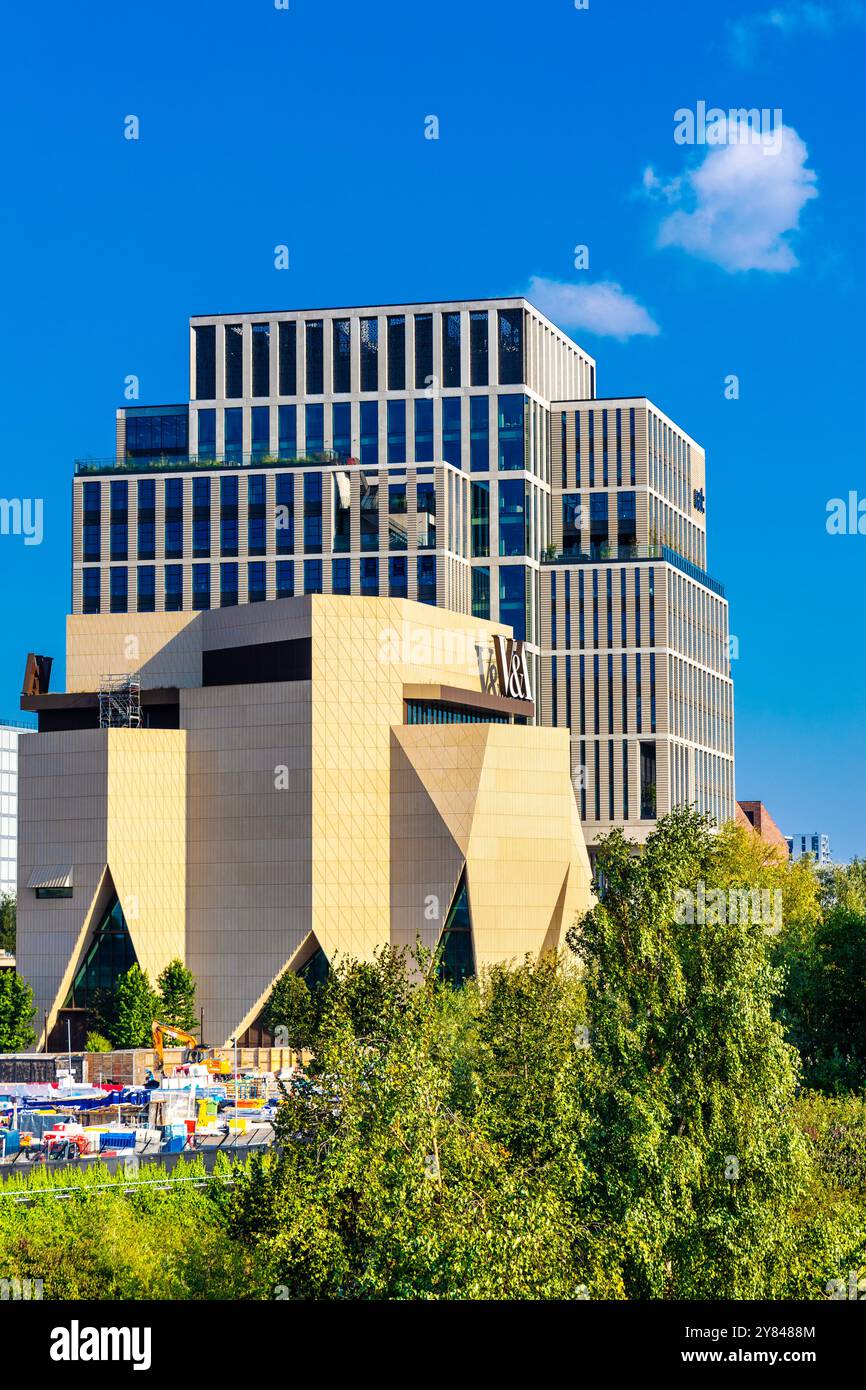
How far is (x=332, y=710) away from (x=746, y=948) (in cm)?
7003

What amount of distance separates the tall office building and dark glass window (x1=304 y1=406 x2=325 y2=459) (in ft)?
0.78

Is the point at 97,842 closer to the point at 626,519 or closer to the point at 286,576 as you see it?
the point at 286,576

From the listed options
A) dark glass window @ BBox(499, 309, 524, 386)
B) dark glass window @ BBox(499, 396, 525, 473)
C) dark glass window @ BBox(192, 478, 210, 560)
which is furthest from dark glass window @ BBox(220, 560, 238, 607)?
dark glass window @ BBox(499, 309, 524, 386)

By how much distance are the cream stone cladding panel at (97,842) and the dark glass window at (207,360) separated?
198ft

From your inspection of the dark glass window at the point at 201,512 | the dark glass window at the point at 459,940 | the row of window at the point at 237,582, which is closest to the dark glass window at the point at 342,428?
the dark glass window at the point at 201,512

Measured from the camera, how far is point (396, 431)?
160875mm

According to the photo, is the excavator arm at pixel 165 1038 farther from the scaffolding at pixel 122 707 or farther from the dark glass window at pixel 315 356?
the dark glass window at pixel 315 356

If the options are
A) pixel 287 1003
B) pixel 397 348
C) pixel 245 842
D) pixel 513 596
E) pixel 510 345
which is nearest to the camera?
pixel 287 1003

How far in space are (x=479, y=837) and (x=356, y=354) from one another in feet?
216

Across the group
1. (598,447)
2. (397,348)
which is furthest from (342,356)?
(598,447)

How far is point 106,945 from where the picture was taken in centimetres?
10862

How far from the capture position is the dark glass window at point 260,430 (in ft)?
532
